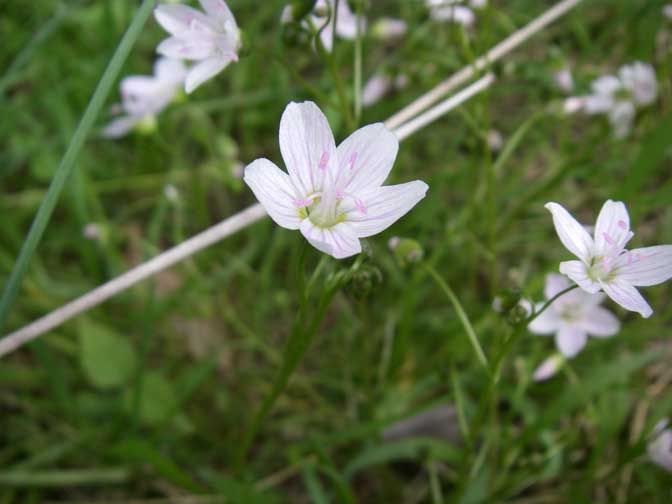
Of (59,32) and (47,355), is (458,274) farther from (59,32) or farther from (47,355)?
(59,32)

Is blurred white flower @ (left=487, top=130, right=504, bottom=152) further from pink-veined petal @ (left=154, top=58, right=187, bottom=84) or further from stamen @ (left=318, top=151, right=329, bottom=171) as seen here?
stamen @ (left=318, top=151, right=329, bottom=171)

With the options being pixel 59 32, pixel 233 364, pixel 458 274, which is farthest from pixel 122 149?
pixel 458 274

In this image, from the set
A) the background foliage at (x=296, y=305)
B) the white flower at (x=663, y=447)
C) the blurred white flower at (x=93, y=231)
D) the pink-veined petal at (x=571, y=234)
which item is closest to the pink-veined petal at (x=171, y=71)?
the background foliage at (x=296, y=305)

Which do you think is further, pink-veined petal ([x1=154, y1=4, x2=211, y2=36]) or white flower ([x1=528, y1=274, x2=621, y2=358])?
white flower ([x1=528, y1=274, x2=621, y2=358])

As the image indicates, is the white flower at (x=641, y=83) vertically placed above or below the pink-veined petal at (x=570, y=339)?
above

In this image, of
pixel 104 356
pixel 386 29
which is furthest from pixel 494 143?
pixel 104 356

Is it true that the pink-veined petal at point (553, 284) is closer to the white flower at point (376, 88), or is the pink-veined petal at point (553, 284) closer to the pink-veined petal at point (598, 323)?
the pink-veined petal at point (598, 323)

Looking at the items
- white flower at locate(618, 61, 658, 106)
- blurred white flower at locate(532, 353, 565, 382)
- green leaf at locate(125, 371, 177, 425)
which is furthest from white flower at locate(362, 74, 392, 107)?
green leaf at locate(125, 371, 177, 425)
